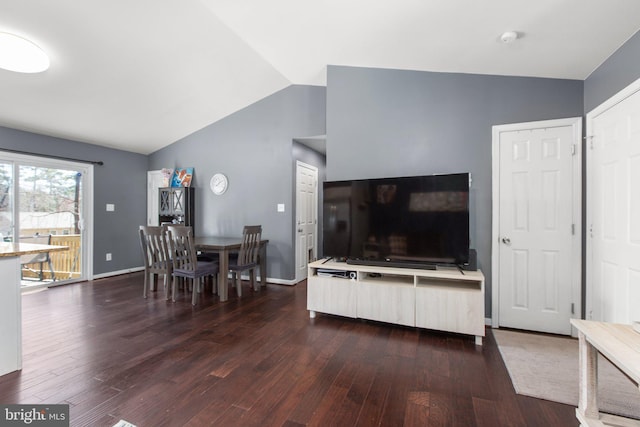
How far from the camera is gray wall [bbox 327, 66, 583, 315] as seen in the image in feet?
8.89

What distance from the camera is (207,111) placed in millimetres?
4516

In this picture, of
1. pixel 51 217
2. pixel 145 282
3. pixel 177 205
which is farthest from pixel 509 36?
pixel 51 217

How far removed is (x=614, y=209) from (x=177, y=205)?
544 cm

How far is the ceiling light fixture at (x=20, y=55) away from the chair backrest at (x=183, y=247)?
2.00 metres

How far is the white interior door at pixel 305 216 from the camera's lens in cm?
457

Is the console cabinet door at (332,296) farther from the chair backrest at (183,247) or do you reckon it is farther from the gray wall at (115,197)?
the gray wall at (115,197)

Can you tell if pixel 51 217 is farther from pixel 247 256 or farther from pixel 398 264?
pixel 398 264

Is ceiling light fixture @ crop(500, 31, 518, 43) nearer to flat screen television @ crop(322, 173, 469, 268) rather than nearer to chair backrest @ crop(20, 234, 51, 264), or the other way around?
flat screen television @ crop(322, 173, 469, 268)

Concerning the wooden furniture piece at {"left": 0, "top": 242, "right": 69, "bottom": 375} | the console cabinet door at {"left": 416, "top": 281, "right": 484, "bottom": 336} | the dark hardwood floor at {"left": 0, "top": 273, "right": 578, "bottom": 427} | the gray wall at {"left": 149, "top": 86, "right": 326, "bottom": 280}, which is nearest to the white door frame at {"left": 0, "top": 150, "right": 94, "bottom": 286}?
the gray wall at {"left": 149, "top": 86, "right": 326, "bottom": 280}

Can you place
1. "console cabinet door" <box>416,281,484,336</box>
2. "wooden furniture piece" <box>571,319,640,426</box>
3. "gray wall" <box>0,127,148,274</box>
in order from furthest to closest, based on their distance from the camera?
"gray wall" <box>0,127,148,274</box> → "console cabinet door" <box>416,281,484,336</box> → "wooden furniture piece" <box>571,319,640,426</box>

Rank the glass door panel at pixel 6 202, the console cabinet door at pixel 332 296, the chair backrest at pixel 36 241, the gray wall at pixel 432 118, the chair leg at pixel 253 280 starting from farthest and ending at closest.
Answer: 1. the chair leg at pixel 253 280
2. the chair backrest at pixel 36 241
3. the glass door panel at pixel 6 202
4. the console cabinet door at pixel 332 296
5. the gray wall at pixel 432 118

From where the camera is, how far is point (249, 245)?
3912 millimetres

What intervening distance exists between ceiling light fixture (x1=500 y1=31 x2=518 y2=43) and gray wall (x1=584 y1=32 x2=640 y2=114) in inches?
27.5

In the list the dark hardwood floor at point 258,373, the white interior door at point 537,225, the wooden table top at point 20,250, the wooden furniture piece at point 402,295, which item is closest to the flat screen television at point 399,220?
the wooden furniture piece at point 402,295
